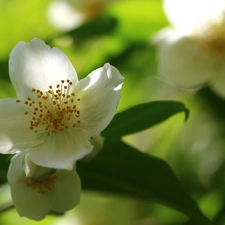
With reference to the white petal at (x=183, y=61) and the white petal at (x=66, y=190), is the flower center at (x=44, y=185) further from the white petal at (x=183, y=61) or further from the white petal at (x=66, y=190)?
the white petal at (x=183, y=61)

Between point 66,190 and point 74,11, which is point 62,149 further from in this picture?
point 74,11

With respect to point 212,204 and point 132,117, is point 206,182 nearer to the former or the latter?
point 212,204

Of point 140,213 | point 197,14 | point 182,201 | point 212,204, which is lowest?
point 140,213

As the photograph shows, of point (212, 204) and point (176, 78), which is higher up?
point (176, 78)

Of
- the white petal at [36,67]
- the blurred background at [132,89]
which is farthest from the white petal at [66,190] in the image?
the blurred background at [132,89]

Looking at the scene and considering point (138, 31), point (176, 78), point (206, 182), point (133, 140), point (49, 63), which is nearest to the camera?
point (49, 63)

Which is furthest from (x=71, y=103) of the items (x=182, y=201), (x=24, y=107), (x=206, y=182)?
(x=206, y=182)
